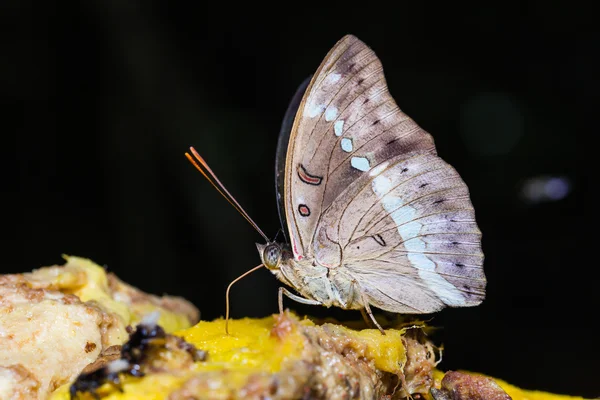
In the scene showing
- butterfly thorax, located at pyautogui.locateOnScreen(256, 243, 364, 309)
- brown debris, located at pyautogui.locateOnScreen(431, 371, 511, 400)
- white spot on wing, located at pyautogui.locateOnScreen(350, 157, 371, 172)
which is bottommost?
brown debris, located at pyautogui.locateOnScreen(431, 371, 511, 400)

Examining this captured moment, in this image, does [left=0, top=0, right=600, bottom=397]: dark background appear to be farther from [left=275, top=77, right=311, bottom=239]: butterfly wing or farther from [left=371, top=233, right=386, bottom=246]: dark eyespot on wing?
[left=371, top=233, right=386, bottom=246]: dark eyespot on wing

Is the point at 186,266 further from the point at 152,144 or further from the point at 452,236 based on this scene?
the point at 452,236

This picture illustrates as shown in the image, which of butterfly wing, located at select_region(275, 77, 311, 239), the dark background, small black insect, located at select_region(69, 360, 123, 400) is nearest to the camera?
small black insect, located at select_region(69, 360, 123, 400)

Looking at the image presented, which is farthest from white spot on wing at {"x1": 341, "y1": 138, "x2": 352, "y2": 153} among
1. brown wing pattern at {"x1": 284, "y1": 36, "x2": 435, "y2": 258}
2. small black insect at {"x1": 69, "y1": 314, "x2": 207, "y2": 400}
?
small black insect at {"x1": 69, "y1": 314, "x2": 207, "y2": 400}

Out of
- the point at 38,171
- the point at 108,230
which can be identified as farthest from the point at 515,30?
the point at 38,171

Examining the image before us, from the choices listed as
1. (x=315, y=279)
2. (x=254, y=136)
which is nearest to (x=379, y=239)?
(x=315, y=279)

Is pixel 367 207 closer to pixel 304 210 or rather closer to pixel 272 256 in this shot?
pixel 304 210
